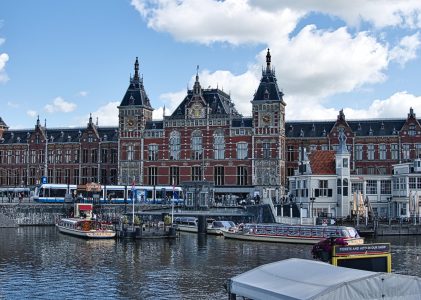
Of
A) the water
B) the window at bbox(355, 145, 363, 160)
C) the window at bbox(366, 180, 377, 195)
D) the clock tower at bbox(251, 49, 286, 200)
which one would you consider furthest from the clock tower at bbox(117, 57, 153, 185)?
the window at bbox(366, 180, 377, 195)

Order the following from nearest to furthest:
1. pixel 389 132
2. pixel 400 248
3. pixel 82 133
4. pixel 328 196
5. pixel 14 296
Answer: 1. pixel 14 296
2. pixel 400 248
3. pixel 328 196
4. pixel 389 132
5. pixel 82 133

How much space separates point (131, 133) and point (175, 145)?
7.82m

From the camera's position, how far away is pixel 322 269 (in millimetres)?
18609

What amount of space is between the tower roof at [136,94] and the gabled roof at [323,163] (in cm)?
3395

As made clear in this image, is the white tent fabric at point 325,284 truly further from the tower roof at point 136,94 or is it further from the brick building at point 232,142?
the tower roof at point 136,94

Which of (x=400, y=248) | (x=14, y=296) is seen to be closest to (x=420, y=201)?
(x=400, y=248)

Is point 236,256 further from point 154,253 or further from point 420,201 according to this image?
point 420,201

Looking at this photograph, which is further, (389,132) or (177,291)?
(389,132)

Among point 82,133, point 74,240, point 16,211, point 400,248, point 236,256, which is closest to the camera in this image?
point 236,256

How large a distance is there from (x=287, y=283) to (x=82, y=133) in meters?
95.3

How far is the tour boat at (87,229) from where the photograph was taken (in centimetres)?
6494

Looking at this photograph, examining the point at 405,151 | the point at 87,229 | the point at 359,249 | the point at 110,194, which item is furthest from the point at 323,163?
the point at 359,249

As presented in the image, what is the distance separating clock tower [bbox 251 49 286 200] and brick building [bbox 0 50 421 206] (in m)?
0.15

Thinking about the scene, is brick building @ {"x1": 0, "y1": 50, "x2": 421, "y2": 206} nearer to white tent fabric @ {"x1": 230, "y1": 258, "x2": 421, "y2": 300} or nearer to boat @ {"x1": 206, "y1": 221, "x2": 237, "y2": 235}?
boat @ {"x1": 206, "y1": 221, "x2": 237, "y2": 235}
